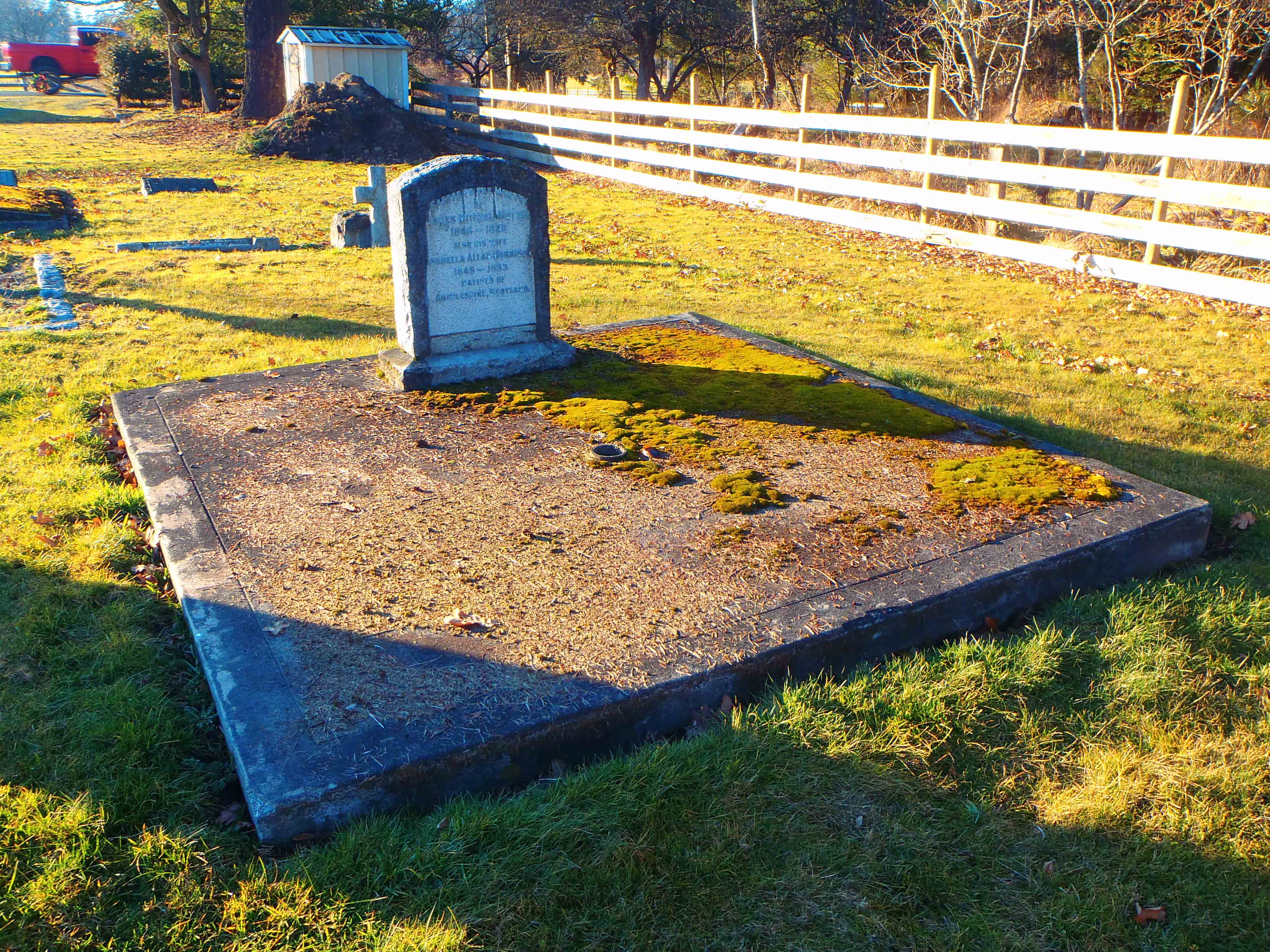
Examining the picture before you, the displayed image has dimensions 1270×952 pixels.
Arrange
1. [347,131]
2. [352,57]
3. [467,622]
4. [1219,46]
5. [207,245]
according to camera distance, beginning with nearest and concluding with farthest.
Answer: [467,622]
[207,245]
[1219,46]
[347,131]
[352,57]

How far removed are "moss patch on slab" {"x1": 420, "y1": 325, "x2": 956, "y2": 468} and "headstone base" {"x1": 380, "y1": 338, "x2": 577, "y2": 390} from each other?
0.08m

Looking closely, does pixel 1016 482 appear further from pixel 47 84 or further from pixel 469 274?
pixel 47 84

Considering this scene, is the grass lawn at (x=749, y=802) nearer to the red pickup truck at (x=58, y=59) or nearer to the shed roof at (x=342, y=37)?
the shed roof at (x=342, y=37)

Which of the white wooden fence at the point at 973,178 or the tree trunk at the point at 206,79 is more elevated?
the tree trunk at the point at 206,79

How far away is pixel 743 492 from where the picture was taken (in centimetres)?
445

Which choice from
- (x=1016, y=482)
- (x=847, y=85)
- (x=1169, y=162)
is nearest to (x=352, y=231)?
(x=1169, y=162)

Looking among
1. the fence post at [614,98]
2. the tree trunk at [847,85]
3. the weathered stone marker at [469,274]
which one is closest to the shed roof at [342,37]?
the fence post at [614,98]

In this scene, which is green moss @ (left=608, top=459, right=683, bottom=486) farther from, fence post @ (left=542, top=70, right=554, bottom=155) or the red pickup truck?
the red pickup truck

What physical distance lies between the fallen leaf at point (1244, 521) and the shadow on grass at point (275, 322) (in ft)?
19.4

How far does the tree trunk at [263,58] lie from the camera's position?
25.0 m

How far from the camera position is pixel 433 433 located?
5.16 meters

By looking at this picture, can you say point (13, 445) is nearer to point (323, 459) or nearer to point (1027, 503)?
point (323, 459)

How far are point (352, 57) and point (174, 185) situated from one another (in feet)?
A: 33.2

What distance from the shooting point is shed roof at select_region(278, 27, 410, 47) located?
77.7ft
